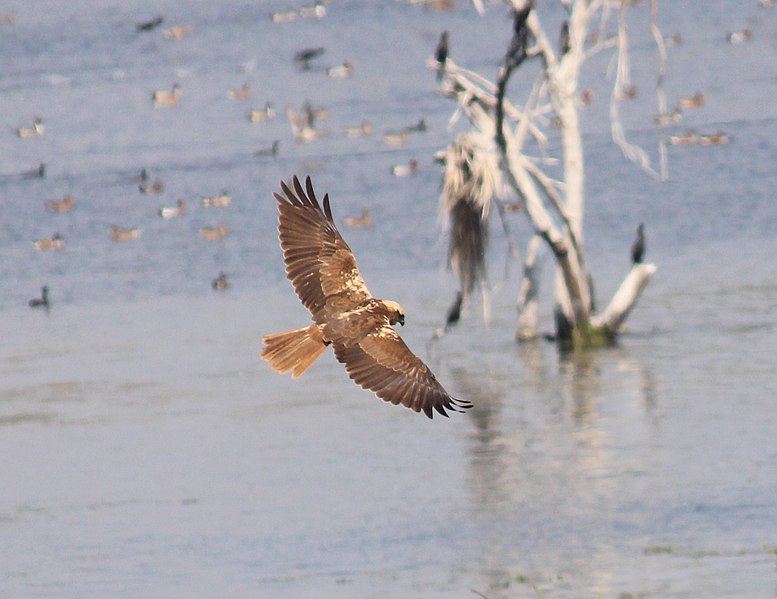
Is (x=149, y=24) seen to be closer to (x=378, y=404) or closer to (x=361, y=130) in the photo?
(x=361, y=130)

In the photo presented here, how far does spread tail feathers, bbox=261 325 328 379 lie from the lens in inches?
287

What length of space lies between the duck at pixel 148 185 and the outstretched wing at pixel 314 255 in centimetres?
2514

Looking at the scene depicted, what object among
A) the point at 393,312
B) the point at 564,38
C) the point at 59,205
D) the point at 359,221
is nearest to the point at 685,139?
the point at 359,221

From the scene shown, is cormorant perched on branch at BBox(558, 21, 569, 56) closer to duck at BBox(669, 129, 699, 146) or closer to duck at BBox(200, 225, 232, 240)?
duck at BBox(200, 225, 232, 240)

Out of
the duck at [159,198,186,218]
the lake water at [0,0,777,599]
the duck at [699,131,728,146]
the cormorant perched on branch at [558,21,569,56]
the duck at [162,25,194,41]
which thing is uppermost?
the duck at [162,25,194,41]

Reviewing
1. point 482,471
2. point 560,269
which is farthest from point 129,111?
point 482,471

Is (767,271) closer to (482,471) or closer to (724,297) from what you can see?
(724,297)

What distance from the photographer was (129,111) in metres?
44.3

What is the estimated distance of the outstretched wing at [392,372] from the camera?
7062 millimetres

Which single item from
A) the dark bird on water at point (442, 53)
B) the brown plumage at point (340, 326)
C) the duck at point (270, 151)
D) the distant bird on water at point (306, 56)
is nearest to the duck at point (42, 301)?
the dark bird on water at point (442, 53)

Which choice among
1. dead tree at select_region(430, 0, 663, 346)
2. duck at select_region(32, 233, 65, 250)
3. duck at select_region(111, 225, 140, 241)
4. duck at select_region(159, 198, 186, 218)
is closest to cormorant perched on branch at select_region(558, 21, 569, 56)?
dead tree at select_region(430, 0, 663, 346)

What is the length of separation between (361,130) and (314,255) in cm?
3003

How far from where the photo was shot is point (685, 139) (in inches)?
1315

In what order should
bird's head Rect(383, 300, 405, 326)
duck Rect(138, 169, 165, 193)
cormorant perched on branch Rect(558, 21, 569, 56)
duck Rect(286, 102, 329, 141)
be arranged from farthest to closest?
duck Rect(286, 102, 329, 141) → duck Rect(138, 169, 165, 193) → cormorant perched on branch Rect(558, 21, 569, 56) → bird's head Rect(383, 300, 405, 326)
